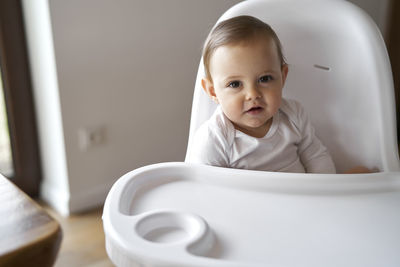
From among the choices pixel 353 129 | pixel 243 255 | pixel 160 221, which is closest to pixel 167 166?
pixel 160 221

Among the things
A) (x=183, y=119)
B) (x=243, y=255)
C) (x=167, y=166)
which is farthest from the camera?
(x=183, y=119)

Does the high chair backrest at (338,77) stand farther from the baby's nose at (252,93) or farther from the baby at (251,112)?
the baby's nose at (252,93)

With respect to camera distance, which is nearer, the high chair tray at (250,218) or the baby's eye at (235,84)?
the high chair tray at (250,218)

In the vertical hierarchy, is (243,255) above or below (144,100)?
above

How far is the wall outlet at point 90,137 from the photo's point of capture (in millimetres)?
1845

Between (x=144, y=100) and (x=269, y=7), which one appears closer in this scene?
(x=269, y=7)

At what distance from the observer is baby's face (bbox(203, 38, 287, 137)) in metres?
0.99

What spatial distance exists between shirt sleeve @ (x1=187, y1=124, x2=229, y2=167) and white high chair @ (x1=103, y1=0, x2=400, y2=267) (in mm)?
89

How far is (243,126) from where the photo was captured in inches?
44.3

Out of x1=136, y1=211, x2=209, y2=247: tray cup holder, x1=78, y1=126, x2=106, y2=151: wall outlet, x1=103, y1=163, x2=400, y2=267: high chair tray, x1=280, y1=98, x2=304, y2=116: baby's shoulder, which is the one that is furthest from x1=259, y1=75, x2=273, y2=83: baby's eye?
x1=78, y1=126, x2=106, y2=151: wall outlet

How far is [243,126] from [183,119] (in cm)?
103

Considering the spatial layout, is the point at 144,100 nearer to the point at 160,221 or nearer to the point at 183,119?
the point at 183,119

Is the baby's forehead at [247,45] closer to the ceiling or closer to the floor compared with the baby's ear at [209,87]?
closer to the ceiling

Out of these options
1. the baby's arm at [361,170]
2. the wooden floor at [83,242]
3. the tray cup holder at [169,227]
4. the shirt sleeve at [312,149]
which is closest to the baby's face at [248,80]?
the shirt sleeve at [312,149]
